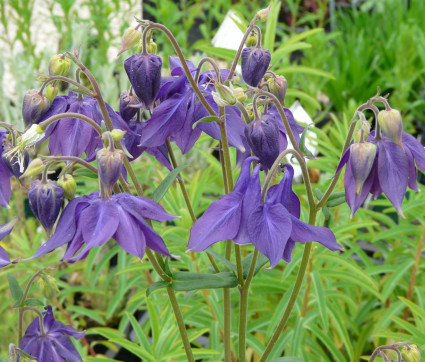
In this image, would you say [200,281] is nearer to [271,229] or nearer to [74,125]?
[271,229]

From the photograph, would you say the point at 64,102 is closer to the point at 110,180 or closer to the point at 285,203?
the point at 110,180

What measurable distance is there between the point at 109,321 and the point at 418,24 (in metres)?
2.41

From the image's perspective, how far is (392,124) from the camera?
0.63 metres

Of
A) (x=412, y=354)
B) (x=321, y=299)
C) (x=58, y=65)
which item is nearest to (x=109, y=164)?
(x=58, y=65)

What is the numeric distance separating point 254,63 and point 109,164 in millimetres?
257

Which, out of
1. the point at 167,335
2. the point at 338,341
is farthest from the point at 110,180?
the point at 338,341

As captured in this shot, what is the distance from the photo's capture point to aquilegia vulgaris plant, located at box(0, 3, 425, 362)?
24.7 inches

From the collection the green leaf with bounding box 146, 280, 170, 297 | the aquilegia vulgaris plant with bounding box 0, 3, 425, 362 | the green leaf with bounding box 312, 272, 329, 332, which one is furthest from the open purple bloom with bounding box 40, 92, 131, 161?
the green leaf with bounding box 312, 272, 329, 332

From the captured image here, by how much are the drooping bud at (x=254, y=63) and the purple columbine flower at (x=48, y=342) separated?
45 cm

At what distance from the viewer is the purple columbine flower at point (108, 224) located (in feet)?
1.98

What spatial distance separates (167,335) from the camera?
1.07 meters

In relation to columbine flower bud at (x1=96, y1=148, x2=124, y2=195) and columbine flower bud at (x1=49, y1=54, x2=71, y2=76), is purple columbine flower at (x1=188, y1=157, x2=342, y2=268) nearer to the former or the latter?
columbine flower bud at (x1=96, y1=148, x2=124, y2=195)

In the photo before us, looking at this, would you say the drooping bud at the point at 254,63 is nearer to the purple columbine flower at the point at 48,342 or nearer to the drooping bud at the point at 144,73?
the drooping bud at the point at 144,73

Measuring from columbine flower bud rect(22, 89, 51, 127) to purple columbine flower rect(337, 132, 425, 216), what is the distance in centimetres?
39
